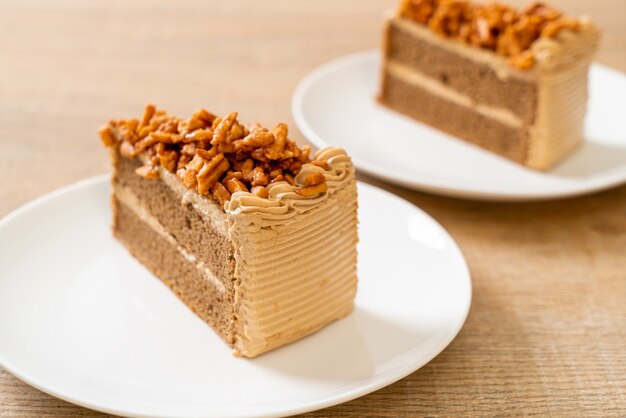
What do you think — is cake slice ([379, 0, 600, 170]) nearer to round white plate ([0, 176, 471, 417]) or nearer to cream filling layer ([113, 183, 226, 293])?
round white plate ([0, 176, 471, 417])

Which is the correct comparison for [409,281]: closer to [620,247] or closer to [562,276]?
[562,276]

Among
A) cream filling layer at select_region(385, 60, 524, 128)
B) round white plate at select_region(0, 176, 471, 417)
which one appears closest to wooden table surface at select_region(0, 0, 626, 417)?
round white plate at select_region(0, 176, 471, 417)

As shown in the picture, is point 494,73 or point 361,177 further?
point 494,73

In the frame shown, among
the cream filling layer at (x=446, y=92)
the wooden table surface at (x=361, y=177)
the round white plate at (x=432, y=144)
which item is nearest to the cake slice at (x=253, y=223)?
the wooden table surface at (x=361, y=177)

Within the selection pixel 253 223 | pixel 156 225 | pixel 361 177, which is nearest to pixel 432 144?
pixel 361 177

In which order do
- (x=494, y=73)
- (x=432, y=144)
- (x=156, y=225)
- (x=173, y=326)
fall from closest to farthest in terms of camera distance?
(x=173, y=326) < (x=156, y=225) < (x=494, y=73) < (x=432, y=144)

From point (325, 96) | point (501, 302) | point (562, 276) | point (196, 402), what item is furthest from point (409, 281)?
point (325, 96)

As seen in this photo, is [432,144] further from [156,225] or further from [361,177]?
[156,225]
